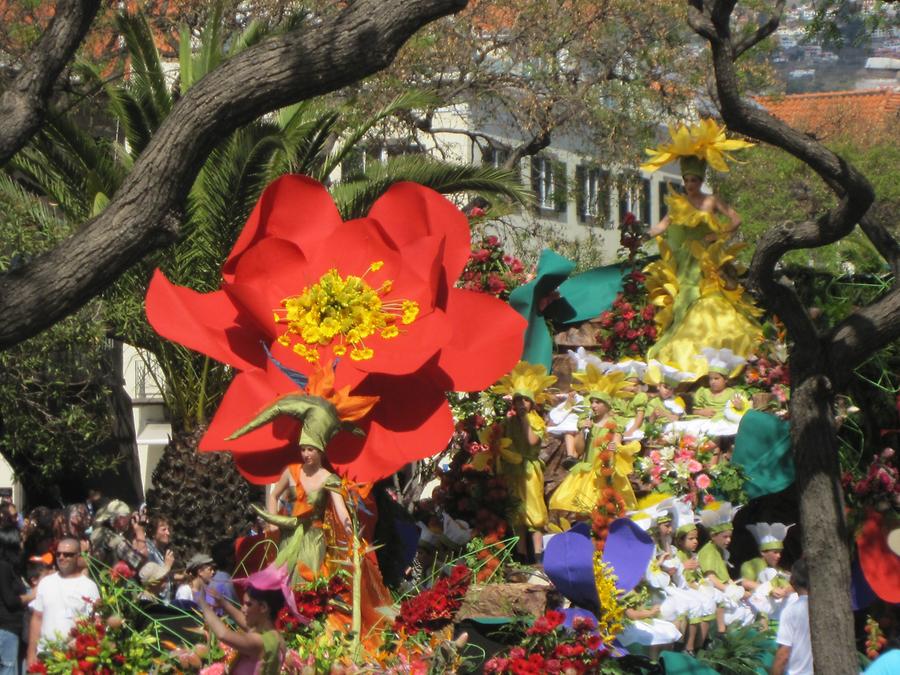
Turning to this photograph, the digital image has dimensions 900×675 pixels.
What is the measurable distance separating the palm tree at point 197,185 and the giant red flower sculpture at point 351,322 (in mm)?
2461

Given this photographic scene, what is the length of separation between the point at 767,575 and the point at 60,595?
16.8 ft

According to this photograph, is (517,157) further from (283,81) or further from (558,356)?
(283,81)

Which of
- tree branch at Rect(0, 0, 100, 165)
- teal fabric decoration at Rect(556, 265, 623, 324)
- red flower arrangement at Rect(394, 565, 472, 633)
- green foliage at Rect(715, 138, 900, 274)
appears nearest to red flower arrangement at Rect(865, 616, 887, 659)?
teal fabric decoration at Rect(556, 265, 623, 324)

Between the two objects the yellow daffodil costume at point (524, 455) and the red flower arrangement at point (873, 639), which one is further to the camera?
the yellow daffodil costume at point (524, 455)

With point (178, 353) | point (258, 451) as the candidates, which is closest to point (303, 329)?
point (258, 451)

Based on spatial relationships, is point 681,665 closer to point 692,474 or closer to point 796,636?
point 796,636

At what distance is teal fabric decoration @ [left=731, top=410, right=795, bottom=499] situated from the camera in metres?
11.2

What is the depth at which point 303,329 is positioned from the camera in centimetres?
996

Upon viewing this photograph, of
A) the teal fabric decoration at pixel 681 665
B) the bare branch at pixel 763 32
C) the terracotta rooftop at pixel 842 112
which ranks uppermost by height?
the bare branch at pixel 763 32

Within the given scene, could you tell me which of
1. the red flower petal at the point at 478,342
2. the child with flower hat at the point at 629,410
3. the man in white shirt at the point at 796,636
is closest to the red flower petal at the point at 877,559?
the child with flower hat at the point at 629,410

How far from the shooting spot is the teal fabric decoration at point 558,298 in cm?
1246

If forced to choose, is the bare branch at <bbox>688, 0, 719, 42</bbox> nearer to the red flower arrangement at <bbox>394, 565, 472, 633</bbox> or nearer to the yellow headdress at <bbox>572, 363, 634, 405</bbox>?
the red flower arrangement at <bbox>394, 565, 472, 633</bbox>

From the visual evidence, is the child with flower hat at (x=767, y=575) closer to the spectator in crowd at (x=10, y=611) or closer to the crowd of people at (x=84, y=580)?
the crowd of people at (x=84, y=580)

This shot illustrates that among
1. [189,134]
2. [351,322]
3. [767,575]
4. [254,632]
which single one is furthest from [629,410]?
[189,134]
